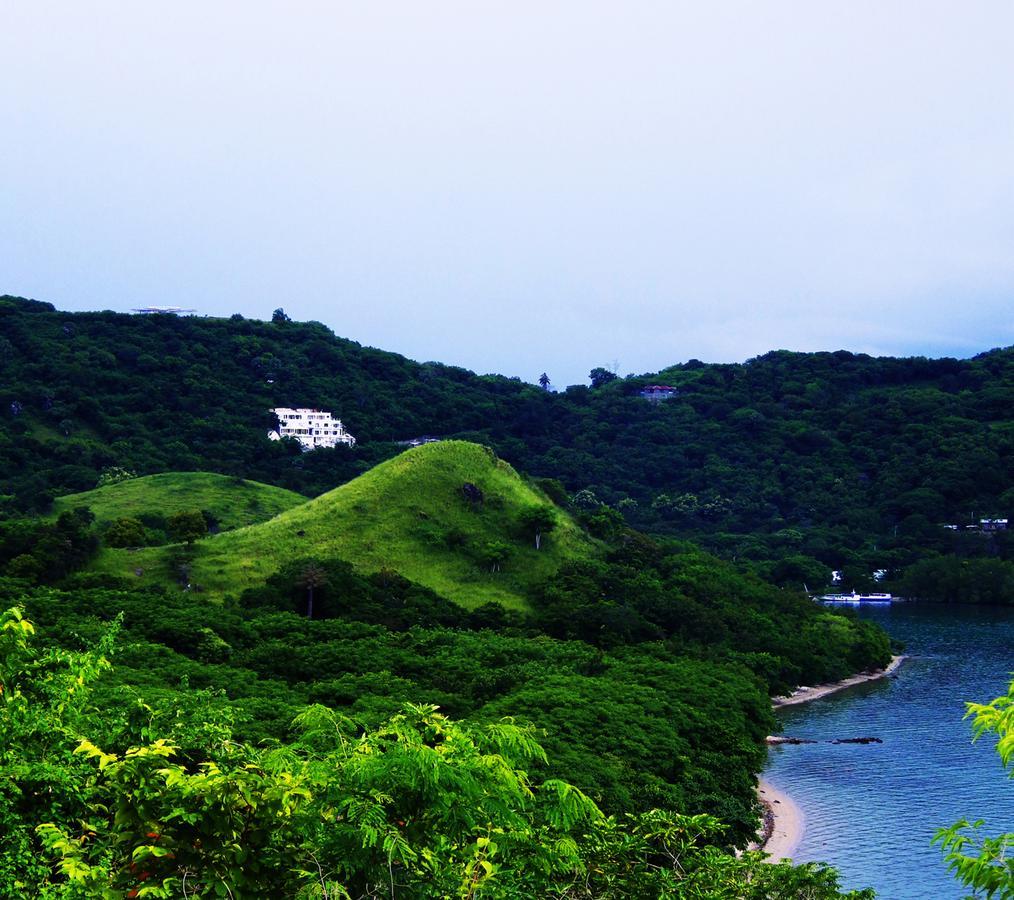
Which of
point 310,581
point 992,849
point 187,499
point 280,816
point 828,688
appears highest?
point 187,499

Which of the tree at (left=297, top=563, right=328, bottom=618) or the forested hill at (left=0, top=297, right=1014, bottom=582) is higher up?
the forested hill at (left=0, top=297, right=1014, bottom=582)

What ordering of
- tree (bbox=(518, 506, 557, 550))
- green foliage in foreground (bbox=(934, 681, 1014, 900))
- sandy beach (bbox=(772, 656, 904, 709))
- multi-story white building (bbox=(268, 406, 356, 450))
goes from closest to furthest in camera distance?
green foliage in foreground (bbox=(934, 681, 1014, 900)) → sandy beach (bbox=(772, 656, 904, 709)) → tree (bbox=(518, 506, 557, 550)) → multi-story white building (bbox=(268, 406, 356, 450))

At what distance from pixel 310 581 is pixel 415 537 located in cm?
1510

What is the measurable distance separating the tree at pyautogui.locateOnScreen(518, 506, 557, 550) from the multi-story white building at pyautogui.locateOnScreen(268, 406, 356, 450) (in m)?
66.3

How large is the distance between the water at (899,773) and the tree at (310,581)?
2836 centimetres

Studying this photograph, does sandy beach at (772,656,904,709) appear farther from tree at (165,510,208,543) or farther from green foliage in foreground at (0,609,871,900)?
green foliage in foreground at (0,609,871,900)

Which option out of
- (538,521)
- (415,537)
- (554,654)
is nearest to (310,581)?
(415,537)

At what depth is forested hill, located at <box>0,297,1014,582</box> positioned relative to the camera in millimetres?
133000

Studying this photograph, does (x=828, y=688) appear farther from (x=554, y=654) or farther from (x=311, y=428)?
(x=311, y=428)

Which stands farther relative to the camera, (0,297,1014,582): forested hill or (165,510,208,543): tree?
(0,297,1014,582): forested hill

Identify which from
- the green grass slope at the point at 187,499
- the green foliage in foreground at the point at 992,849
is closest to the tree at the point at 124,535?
the green grass slope at the point at 187,499

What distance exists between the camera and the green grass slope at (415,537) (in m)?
72.1

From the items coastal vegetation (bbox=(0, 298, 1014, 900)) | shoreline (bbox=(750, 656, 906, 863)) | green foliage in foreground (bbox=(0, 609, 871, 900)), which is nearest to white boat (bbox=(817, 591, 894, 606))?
coastal vegetation (bbox=(0, 298, 1014, 900))

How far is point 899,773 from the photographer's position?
55750 millimetres
